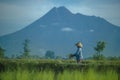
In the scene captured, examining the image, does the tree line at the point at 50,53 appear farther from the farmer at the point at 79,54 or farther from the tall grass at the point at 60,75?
the tall grass at the point at 60,75

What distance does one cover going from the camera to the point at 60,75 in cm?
488

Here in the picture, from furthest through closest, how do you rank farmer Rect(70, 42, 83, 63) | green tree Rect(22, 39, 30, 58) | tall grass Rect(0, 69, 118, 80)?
green tree Rect(22, 39, 30, 58)
farmer Rect(70, 42, 83, 63)
tall grass Rect(0, 69, 118, 80)

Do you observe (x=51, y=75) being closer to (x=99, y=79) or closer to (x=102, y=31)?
(x=99, y=79)

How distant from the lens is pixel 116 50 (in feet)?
19.6

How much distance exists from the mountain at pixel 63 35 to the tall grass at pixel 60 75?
75cm

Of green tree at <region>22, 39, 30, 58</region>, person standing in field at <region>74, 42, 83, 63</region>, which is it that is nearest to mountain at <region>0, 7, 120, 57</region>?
green tree at <region>22, 39, 30, 58</region>

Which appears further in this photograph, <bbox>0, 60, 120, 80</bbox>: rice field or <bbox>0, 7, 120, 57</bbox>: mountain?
<bbox>0, 7, 120, 57</bbox>: mountain

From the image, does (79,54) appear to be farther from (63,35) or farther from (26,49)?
(26,49)

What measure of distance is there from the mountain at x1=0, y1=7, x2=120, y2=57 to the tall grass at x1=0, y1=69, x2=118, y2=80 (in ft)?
2.48

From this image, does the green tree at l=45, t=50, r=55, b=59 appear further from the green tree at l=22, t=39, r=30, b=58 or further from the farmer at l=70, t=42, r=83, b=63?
the farmer at l=70, t=42, r=83, b=63

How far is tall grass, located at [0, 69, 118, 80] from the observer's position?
4.69 metres

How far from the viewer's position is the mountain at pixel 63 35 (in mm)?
5734

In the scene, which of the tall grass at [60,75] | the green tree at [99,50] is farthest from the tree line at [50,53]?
the tall grass at [60,75]

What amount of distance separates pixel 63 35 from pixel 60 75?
1256 mm
